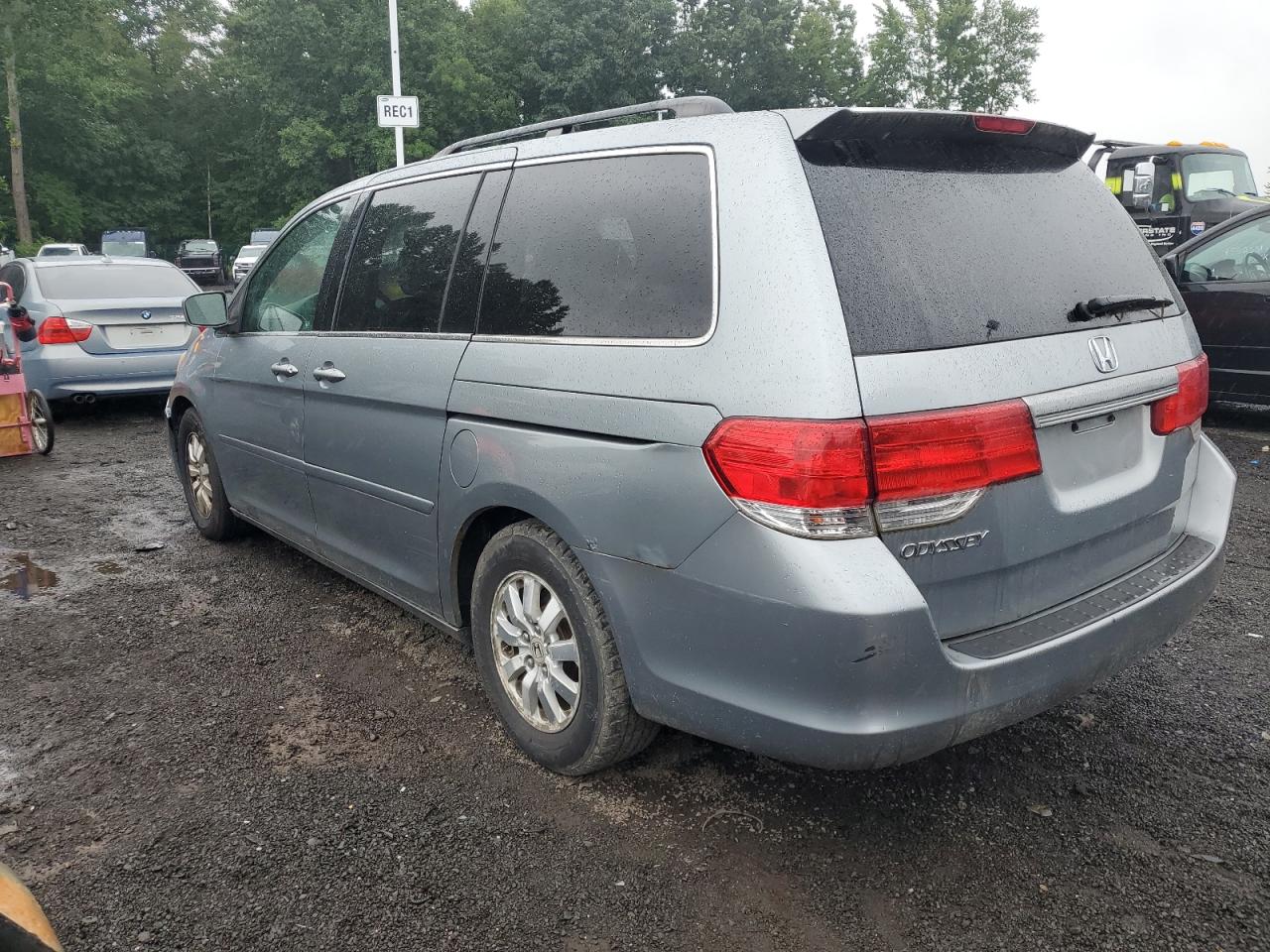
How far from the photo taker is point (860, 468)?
2.17 metres

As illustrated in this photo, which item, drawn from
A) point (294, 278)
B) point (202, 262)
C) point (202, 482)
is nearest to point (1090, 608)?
point (294, 278)

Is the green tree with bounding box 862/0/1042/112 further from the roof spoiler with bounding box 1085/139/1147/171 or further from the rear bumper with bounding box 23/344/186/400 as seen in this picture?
the rear bumper with bounding box 23/344/186/400

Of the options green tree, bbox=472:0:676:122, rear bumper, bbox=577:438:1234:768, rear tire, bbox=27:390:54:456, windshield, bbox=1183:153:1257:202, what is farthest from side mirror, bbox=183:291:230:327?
green tree, bbox=472:0:676:122

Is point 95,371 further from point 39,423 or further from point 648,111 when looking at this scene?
point 648,111

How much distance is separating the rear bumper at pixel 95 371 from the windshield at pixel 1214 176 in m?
12.0

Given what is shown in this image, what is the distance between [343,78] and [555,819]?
4256 centimetres

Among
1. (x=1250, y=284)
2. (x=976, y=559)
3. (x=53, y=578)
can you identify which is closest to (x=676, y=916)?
(x=976, y=559)

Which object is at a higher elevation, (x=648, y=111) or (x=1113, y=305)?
(x=648, y=111)

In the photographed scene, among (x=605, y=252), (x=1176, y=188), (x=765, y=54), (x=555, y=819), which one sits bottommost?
(x=555, y=819)

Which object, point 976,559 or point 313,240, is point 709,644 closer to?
point 976,559

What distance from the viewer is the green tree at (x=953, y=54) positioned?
1754 inches

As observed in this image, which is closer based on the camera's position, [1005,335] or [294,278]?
[1005,335]

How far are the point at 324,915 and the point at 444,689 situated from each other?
50.5 inches

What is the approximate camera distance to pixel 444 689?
367 cm
